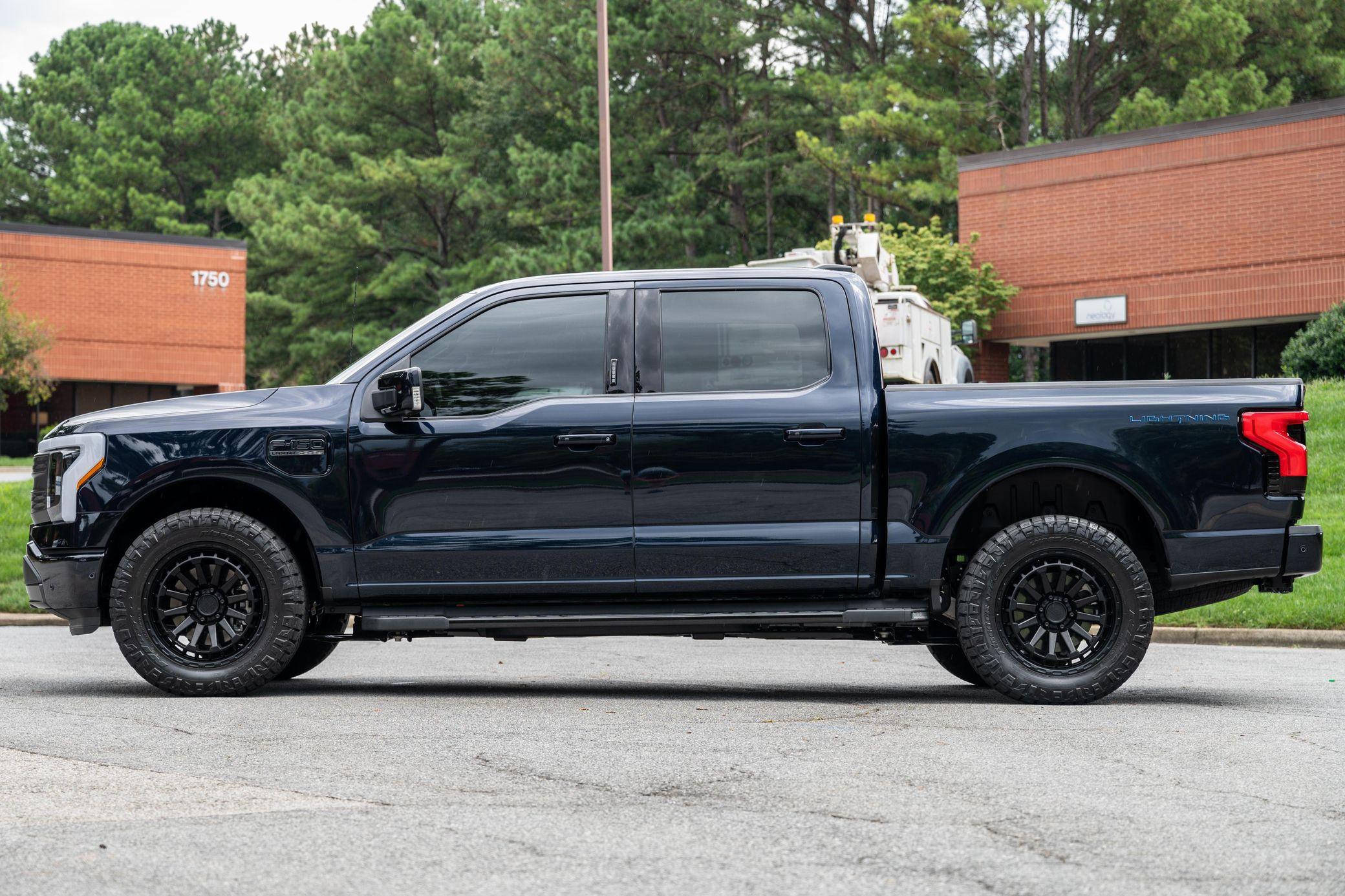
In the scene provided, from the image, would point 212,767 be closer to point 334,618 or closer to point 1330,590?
point 334,618

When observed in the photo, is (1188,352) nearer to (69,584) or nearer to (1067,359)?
(1067,359)

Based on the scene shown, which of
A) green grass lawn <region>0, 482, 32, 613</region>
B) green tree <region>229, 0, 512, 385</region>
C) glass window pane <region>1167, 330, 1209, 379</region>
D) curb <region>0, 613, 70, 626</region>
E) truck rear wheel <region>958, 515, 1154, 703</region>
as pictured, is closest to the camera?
truck rear wheel <region>958, 515, 1154, 703</region>

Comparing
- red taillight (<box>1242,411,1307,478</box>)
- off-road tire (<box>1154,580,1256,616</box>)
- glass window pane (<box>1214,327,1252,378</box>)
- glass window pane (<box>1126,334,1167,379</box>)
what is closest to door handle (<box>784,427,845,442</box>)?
off-road tire (<box>1154,580,1256,616</box>)

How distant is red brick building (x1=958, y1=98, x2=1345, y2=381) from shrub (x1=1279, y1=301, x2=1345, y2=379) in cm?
497

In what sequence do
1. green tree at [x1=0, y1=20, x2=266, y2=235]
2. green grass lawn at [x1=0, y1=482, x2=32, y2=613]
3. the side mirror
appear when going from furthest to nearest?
green tree at [x1=0, y1=20, x2=266, y2=235] < green grass lawn at [x1=0, y1=482, x2=32, y2=613] < the side mirror

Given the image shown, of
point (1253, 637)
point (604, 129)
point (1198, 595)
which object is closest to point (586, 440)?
point (1198, 595)

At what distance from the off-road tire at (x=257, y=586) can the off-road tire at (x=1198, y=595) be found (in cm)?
442

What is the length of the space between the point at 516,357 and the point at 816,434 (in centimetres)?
162

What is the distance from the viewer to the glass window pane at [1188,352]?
1302 inches

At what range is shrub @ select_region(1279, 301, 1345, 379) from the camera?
24406mm

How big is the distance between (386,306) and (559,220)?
10732 millimetres

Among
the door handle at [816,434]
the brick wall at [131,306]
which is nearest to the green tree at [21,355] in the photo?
the brick wall at [131,306]

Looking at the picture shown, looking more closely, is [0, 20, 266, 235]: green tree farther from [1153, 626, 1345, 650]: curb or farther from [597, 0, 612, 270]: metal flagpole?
[1153, 626, 1345, 650]: curb

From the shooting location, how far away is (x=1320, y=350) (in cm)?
2480
